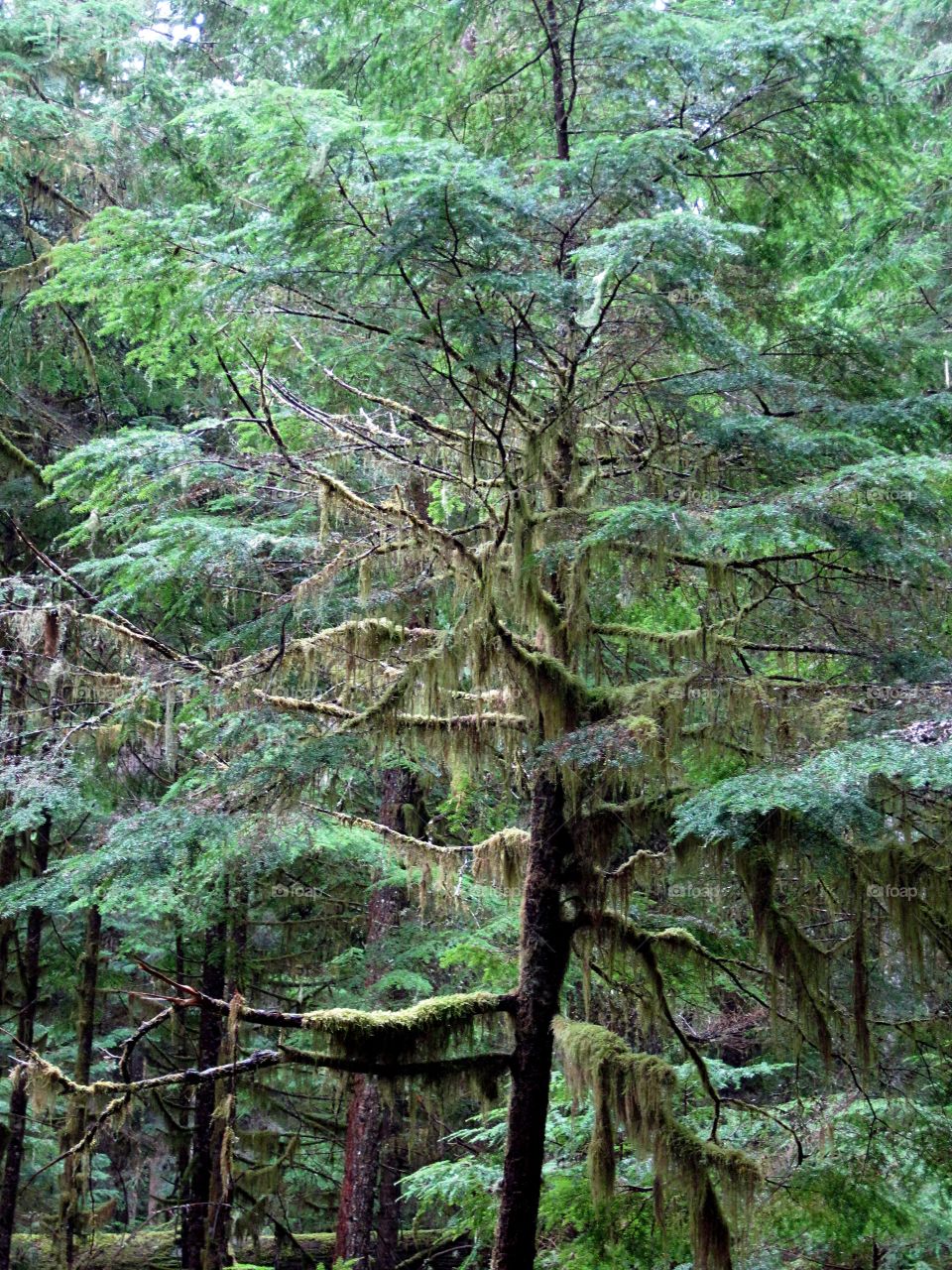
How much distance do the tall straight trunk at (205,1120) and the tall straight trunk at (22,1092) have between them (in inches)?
71.5

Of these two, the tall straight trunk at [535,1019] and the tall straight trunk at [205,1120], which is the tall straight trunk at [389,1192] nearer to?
the tall straight trunk at [205,1120]

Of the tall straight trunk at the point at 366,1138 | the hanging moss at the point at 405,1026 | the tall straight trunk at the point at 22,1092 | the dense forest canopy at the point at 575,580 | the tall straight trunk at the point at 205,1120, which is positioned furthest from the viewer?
the tall straight trunk at the point at 22,1092

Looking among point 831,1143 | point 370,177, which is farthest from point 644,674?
point 370,177

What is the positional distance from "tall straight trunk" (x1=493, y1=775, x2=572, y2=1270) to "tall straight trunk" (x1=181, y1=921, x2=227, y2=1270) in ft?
18.0

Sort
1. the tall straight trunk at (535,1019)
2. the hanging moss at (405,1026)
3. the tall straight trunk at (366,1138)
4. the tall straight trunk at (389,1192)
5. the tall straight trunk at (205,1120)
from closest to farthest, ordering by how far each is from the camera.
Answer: the hanging moss at (405,1026) < the tall straight trunk at (535,1019) < the tall straight trunk at (366,1138) < the tall straight trunk at (205,1120) < the tall straight trunk at (389,1192)

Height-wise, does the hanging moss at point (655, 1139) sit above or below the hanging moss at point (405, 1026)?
below

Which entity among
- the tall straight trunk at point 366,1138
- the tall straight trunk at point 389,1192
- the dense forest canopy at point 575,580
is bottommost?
the tall straight trunk at point 389,1192

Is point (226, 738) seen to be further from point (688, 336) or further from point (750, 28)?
point (750, 28)

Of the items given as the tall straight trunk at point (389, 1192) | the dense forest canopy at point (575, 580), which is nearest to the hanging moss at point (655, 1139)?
the dense forest canopy at point (575, 580)

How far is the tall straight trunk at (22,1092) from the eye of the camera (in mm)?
11562

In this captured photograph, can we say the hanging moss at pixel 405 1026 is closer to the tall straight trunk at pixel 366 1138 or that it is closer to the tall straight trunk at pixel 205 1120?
the tall straight trunk at pixel 366 1138

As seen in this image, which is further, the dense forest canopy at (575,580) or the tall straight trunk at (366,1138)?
the tall straight trunk at (366,1138)

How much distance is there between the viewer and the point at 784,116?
6.73 metres

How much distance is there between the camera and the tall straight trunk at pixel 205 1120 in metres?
11.2
